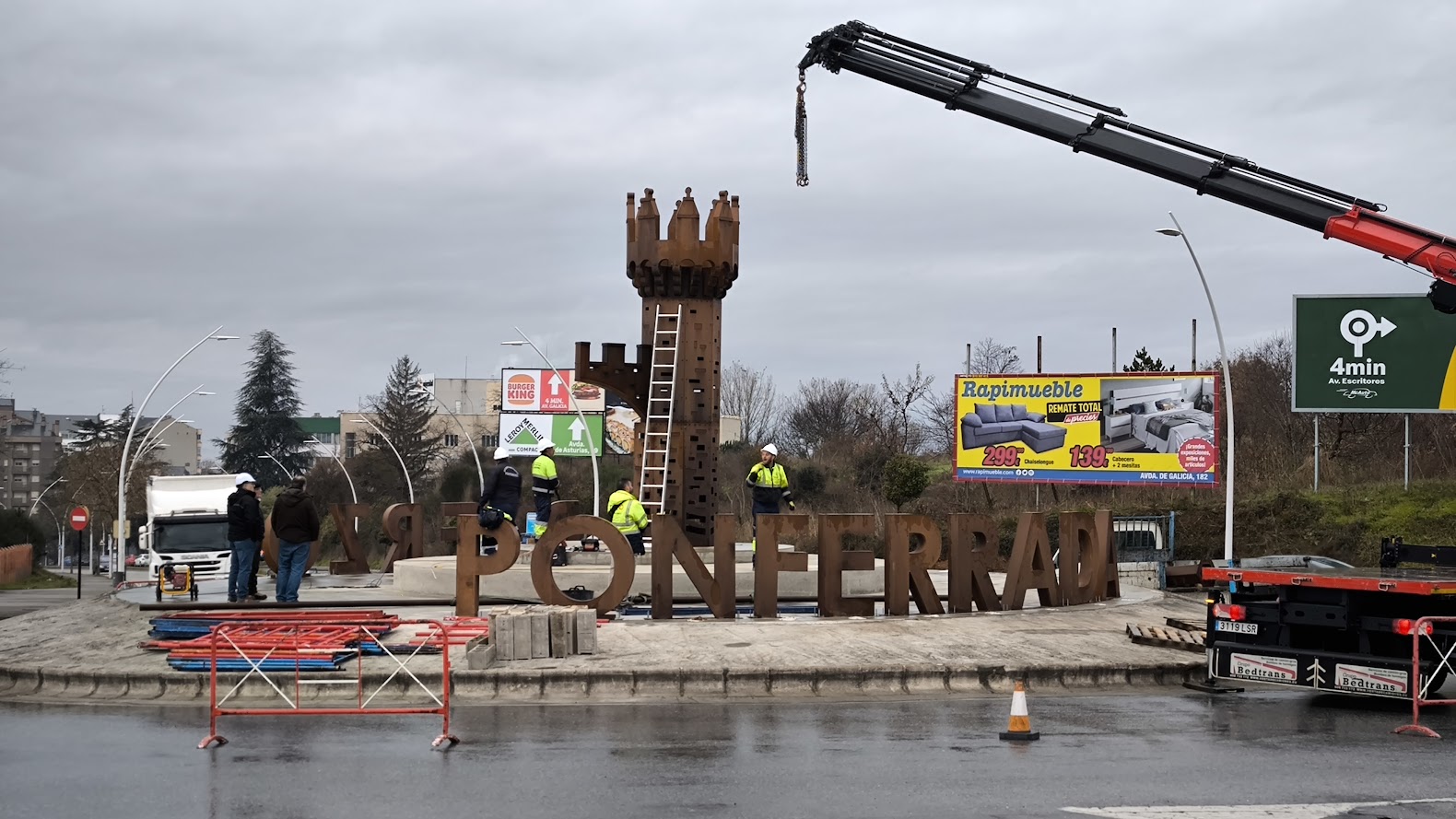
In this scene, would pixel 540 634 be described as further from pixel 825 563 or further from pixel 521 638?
pixel 825 563

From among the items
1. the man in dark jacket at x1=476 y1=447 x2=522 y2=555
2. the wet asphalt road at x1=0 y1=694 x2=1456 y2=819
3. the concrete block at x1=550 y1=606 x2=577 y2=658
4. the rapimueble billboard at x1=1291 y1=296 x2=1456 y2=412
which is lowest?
the wet asphalt road at x1=0 y1=694 x2=1456 y2=819

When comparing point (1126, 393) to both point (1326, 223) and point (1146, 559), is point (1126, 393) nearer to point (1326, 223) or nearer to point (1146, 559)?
point (1146, 559)

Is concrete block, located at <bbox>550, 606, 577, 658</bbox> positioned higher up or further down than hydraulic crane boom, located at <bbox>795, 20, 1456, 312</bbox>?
further down

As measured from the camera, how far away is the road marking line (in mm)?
8656

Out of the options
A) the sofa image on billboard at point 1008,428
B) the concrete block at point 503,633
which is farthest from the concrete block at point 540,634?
the sofa image on billboard at point 1008,428

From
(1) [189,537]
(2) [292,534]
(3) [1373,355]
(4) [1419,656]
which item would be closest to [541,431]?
(1) [189,537]

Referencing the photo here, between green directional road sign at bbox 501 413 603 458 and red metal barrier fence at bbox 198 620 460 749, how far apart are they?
65.7m

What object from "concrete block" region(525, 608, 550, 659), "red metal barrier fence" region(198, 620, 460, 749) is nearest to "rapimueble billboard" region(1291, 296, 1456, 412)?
"concrete block" region(525, 608, 550, 659)

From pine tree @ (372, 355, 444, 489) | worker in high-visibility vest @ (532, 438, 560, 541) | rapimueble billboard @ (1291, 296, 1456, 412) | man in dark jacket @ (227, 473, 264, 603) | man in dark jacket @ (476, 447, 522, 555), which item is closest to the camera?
man in dark jacket @ (227, 473, 264, 603)

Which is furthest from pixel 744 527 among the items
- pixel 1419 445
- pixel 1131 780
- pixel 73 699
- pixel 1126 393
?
pixel 1131 780

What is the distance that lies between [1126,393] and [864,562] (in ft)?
74.2

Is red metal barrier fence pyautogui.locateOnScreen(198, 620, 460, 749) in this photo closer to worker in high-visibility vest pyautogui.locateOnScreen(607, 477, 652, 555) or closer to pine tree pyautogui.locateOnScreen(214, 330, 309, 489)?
worker in high-visibility vest pyautogui.locateOnScreen(607, 477, 652, 555)

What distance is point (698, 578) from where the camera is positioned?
1906 centimetres

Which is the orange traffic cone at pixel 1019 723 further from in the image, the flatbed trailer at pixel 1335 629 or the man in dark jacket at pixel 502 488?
the man in dark jacket at pixel 502 488
